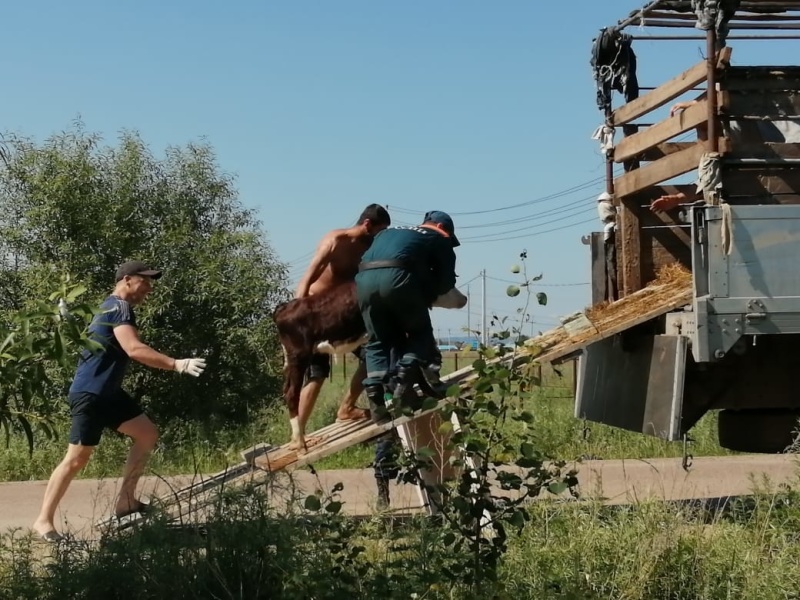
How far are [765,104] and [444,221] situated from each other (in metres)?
2.22

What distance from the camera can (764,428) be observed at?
256 inches

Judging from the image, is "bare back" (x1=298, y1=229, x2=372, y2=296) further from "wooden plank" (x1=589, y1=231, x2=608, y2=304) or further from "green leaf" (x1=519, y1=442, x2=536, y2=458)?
"green leaf" (x1=519, y1=442, x2=536, y2=458)

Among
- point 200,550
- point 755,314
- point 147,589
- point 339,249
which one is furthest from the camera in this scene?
point 339,249

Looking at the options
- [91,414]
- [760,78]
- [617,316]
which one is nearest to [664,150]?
[760,78]

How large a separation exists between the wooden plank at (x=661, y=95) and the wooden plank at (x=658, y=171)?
429 millimetres

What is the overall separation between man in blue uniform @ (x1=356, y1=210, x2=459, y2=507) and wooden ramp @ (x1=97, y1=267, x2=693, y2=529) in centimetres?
27

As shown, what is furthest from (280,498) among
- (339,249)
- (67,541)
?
(339,249)

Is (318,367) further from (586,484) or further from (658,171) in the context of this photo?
(658,171)

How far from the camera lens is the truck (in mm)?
5781

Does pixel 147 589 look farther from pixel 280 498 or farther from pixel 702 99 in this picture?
pixel 702 99

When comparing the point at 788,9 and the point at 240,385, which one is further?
the point at 240,385

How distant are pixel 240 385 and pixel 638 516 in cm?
819

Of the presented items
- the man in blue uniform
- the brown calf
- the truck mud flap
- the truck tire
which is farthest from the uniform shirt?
the truck tire

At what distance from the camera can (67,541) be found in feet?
16.1
